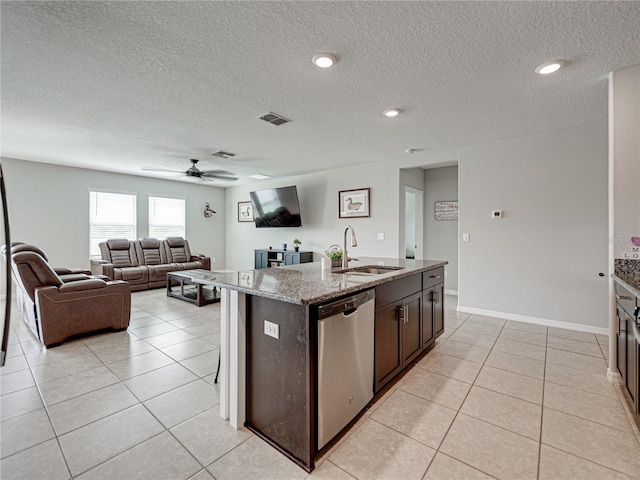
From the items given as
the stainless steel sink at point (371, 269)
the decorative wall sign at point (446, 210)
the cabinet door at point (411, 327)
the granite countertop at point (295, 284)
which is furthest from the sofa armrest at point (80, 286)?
the decorative wall sign at point (446, 210)

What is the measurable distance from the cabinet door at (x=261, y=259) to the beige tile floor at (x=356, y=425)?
3.83 meters

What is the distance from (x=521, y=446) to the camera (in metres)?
1.78

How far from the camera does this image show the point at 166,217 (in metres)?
7.53

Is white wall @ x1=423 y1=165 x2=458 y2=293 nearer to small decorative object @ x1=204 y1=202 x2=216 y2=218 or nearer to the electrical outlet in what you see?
the electrical outlet

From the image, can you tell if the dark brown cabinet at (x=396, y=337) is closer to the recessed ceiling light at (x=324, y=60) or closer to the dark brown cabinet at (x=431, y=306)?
the dark brown cabinet at (x=431, y=306)

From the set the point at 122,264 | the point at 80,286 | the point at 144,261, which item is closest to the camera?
the point at 80,286

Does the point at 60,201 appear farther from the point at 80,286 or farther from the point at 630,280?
the point at 630,280

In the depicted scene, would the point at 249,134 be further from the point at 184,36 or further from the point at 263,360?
the point at 263,360

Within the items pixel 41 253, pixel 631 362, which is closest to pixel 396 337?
pixel 631 362

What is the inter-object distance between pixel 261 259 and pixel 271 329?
17.9 feet

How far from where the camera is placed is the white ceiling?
1.82 metres

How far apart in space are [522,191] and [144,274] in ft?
21.7

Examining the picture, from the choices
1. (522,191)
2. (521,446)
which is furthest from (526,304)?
(521,446)

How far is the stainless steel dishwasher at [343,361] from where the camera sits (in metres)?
1.68
